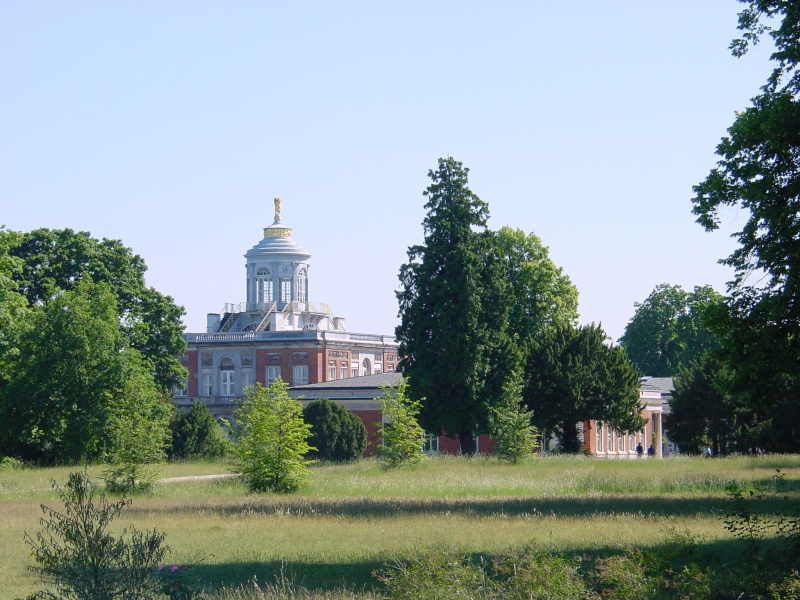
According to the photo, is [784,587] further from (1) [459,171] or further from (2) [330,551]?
(1) [459,171]

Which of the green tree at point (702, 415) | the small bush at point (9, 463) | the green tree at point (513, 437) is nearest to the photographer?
the small bush at point (9, 463)

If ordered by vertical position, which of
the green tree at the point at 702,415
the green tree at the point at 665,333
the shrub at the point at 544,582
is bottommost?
the shrub at the point at 544,582

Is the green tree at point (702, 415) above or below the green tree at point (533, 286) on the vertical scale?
below

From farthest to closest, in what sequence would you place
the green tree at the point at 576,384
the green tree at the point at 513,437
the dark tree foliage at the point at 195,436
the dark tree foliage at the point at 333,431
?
the dark tree foliage at the point at 333,431 < the dark tree foliage at the point at 195,436 < the green tree at the point at 576,384 < the green tree at the point at 513,437

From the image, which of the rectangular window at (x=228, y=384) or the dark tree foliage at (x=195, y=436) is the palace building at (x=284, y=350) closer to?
the rectangular window at (x=228, y=384)

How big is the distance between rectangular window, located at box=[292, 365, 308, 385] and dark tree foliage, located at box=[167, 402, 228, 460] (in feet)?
108

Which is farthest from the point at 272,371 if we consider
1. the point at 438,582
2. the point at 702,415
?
the point at 438,582

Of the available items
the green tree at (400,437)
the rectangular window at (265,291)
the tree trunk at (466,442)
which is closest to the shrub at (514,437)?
the green tree at (400,437)

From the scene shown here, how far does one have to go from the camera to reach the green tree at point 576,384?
6606 centimetres

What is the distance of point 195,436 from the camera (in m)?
67.0

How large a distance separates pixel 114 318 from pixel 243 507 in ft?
95.0

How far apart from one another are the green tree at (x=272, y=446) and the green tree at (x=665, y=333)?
74.9 metres

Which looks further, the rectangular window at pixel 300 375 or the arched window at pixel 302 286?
the arched window at pixel 302 286

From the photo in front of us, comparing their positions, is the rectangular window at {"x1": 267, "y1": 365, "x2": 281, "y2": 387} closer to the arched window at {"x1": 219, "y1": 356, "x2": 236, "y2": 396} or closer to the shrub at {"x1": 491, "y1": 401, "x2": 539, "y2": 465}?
the arched window at {"x1": 219, "y1": 356, "x2": 236, "y2": 396}
